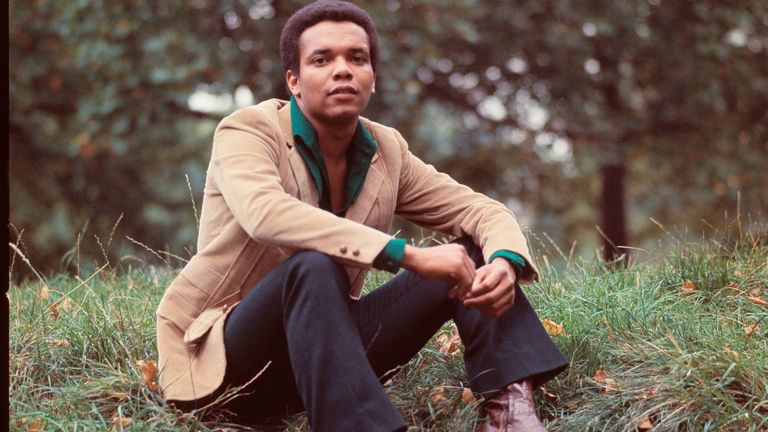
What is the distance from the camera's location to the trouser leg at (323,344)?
8.70 ft

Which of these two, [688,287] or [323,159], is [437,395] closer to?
[323,159]

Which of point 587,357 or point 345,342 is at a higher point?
point 345,342

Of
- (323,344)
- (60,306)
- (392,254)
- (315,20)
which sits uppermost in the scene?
(315,20)

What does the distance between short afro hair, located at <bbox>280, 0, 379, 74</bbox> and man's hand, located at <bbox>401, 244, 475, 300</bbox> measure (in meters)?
0.83

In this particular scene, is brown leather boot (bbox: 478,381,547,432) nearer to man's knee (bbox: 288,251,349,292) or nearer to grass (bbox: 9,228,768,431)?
grass (bbox: 9,228,768,431)

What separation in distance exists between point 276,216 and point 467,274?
59 cm

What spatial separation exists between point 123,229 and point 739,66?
22.9 ft

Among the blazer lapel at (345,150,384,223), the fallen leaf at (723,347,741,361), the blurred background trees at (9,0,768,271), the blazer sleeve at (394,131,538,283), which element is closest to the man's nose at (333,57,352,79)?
the blazer lapel at (345,150,384,223)

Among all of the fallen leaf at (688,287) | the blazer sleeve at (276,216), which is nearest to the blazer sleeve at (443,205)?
the blazer sleeve at (276,216)

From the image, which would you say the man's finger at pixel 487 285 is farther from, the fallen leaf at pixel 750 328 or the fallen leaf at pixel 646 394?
the fallen leaf at pixel 750 328

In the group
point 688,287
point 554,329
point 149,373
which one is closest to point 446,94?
point 688,287

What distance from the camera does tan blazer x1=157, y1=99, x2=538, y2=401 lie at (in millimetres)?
2754

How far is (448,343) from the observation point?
3.67 meters

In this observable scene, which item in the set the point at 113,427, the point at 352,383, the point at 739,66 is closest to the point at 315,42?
the point at 352,383
